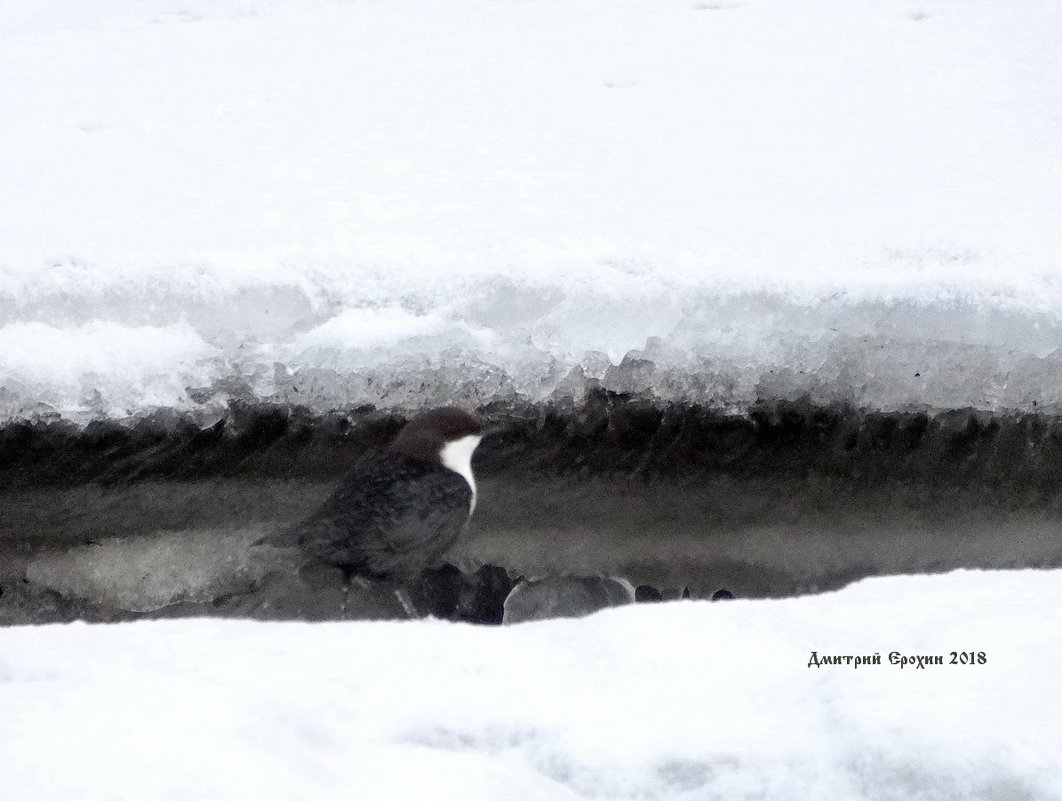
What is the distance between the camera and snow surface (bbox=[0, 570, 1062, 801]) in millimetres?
1209

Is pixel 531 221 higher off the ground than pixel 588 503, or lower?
higher

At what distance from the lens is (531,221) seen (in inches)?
107

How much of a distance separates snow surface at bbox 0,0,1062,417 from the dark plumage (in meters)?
0.12

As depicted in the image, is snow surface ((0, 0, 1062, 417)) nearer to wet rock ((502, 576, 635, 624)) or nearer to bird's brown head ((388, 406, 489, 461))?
bird's brown head ((388, 406, 489, 461))

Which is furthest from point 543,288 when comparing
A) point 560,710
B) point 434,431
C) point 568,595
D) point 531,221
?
point 560,710

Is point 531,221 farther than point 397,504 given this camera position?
Yes

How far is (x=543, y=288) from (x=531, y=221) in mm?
289

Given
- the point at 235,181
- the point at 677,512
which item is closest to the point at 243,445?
the point at 235,181

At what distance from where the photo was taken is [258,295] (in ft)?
8.05

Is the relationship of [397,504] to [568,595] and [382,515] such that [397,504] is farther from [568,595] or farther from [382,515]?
[568,595]

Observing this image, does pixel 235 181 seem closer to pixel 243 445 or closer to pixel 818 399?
Result: pixel 243 445

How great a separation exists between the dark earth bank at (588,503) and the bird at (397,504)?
16cm

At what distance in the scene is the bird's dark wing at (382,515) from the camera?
2543 millimetres

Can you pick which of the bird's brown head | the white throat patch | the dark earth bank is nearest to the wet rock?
the dark earth bank
